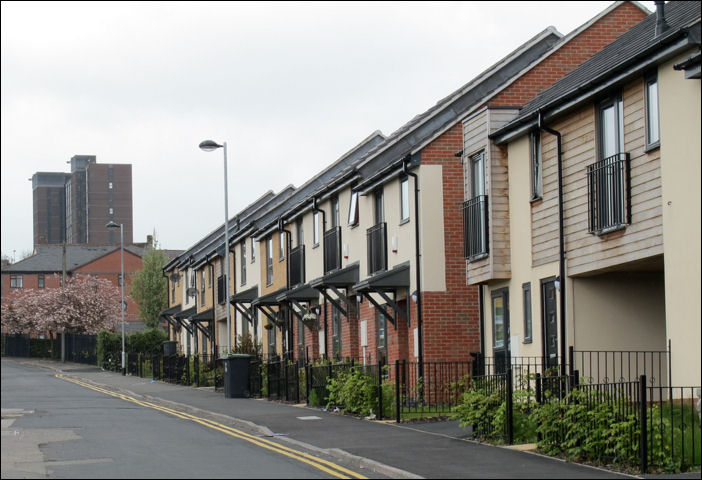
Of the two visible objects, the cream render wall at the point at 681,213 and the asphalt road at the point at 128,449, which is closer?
the asphalt road at the point at 128,449

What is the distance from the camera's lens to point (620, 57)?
1739cm

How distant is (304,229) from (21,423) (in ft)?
55.5

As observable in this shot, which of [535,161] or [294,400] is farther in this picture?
[294,400]

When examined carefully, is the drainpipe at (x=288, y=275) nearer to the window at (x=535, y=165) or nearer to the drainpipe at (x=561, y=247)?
the window at (x=535, y=165)

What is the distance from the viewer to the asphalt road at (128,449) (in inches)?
502

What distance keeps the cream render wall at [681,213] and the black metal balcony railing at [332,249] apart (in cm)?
1675

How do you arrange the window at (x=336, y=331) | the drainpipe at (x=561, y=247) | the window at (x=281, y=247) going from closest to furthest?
the drainpipe at (x=561, y=247)
the window at (x=336, y=331)
the window at (x=281, y=247)

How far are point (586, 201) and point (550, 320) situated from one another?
266 cm

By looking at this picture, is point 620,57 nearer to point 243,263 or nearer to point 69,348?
point 243,263

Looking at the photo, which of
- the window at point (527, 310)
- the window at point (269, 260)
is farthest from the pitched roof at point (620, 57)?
the window at point (269, 260)

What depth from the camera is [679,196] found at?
14.8m

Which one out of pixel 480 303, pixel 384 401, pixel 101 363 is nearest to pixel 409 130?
pixel 480 303

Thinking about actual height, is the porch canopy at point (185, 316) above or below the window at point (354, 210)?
below

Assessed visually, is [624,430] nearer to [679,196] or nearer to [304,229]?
[679,196]
